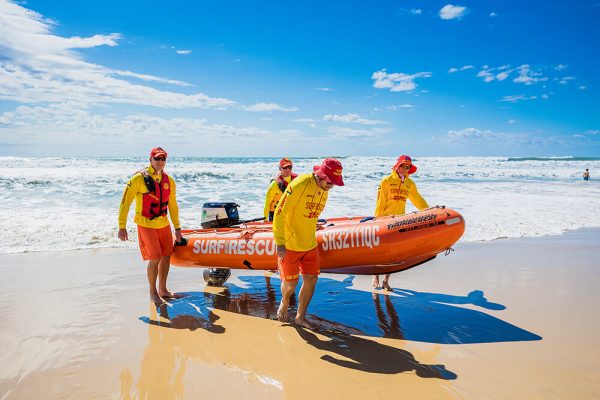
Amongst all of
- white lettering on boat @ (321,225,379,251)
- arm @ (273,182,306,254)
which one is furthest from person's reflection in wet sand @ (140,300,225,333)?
white lettering on boat @ (321,225,379,251)

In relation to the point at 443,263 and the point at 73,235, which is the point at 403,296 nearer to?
the point at 443,263

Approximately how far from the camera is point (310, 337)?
3572 mm

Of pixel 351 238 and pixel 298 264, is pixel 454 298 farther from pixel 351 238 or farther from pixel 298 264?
pixel 298 264

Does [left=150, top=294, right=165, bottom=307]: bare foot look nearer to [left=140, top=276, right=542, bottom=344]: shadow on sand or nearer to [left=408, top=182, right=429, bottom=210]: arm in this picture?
[left=140, top=276, right=542, bottom=344]: shadow on sand

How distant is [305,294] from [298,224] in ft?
2.35

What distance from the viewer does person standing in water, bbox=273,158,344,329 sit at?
132 inches

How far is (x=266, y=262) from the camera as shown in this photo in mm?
4484

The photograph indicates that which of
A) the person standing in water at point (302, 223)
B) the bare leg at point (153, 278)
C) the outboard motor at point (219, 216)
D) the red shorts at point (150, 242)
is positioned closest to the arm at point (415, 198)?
the person standing in water at point (302, 223)

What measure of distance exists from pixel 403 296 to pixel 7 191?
16509mm

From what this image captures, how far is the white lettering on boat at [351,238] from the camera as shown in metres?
4.17

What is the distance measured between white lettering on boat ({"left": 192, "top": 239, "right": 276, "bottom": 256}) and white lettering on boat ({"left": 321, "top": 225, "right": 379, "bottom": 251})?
643 millimetres

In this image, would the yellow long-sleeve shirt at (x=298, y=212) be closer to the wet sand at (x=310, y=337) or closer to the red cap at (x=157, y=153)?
the wet sand at (x=310, y=337)

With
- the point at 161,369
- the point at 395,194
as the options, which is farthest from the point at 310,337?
the point at 395,194

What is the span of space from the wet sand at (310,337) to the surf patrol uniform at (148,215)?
68 cm
